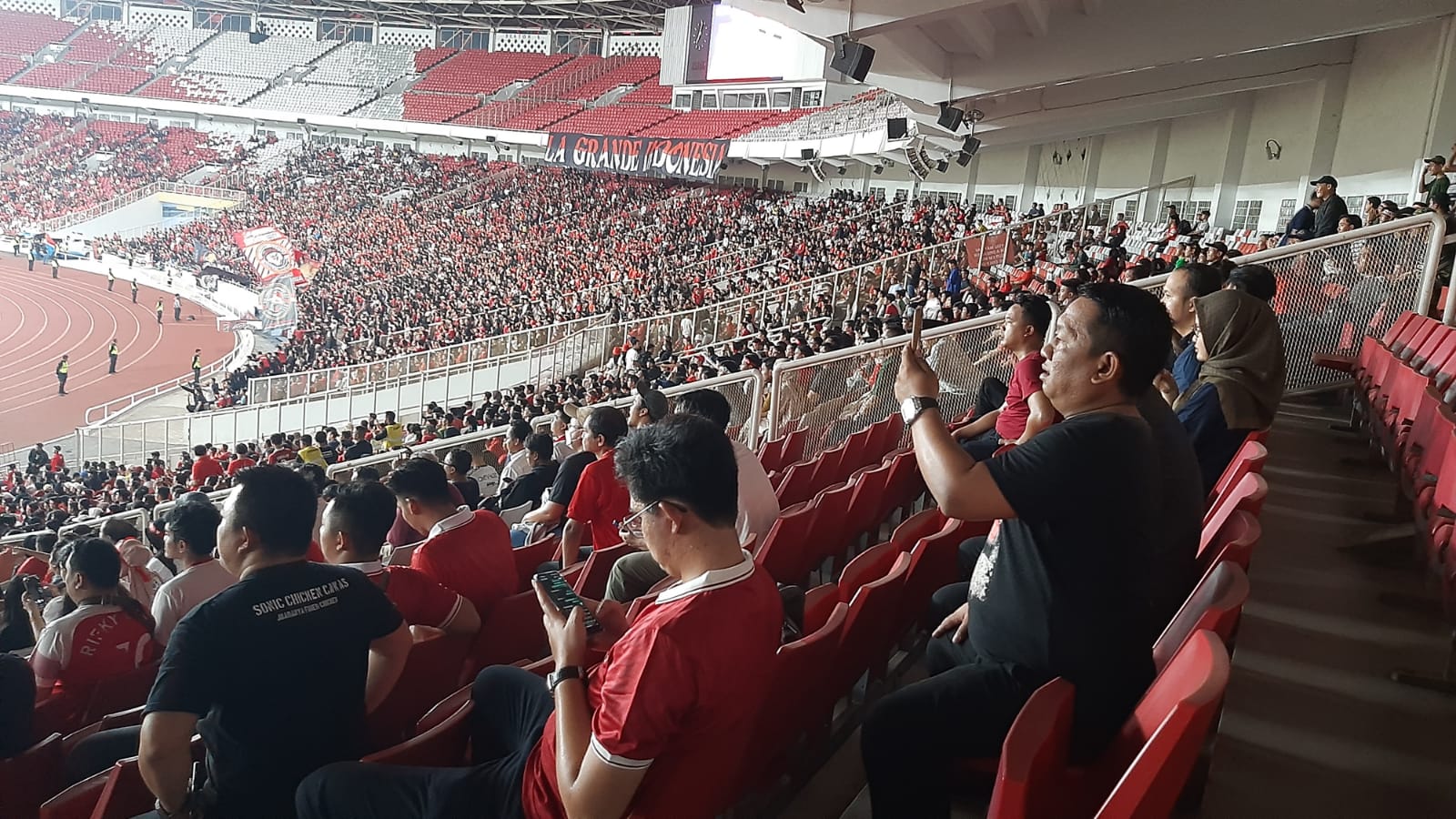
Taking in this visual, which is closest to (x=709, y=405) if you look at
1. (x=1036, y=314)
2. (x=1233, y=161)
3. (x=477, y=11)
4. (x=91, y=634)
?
(x=1036, y=314)

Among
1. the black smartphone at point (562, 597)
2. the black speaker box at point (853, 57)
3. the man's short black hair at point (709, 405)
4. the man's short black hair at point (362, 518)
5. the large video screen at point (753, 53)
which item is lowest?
the man's short black hair at point (362, 518)

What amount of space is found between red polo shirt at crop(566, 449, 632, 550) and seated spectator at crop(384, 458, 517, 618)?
0.64 meters

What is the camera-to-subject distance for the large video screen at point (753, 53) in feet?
87.2

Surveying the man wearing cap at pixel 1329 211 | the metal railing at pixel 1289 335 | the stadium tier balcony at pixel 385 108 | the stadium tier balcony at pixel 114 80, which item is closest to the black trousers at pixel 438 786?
the metal railing at pixel 1289 335

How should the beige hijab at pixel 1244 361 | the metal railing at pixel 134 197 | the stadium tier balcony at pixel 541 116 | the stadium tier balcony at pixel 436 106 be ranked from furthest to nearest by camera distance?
the metal railing at pixel 134 197 → the stadium tier balcony at pixel 436 106 → the stadium tier balcony at pixel 541 116 → the beige hijab at pixel 1244 361

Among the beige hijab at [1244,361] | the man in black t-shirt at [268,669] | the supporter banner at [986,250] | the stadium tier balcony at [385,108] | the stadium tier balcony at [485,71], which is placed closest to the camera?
the man in black t-shirt at [268,669]

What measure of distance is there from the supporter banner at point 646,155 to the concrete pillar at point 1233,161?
12.8 m

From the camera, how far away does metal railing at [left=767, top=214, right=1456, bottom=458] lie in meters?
5.78

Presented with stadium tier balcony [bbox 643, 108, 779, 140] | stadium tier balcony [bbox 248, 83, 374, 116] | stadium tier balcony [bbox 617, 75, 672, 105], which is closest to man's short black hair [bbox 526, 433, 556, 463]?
stadium tier balcony [bbox 643, 108, 779, 140]

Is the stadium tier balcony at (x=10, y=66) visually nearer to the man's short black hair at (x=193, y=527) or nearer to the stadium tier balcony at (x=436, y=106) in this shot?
the stadium tier balcony at (x=436, y=106)

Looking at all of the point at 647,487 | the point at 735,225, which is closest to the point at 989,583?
the point at 647,487

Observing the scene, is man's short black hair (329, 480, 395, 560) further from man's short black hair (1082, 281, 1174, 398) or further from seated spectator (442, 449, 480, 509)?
seated spectator (442, 449, 480, 509)

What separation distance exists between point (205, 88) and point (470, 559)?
44.6m

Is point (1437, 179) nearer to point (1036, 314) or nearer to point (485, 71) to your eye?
point (1036, 314)
